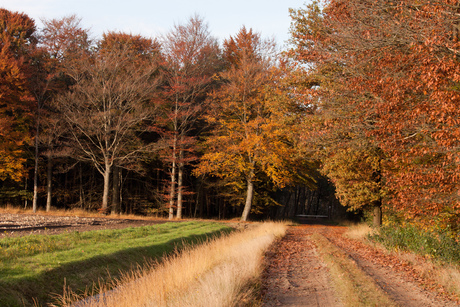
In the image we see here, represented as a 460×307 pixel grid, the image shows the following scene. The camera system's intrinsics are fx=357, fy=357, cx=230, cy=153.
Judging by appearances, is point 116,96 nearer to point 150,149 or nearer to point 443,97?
point 150,149

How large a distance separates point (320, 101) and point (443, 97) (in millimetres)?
7140

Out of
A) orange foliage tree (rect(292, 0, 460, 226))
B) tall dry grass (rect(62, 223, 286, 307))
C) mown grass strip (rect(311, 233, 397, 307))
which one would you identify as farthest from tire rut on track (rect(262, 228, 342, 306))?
orange foliage tree (rect(292, 0, 460, 226))

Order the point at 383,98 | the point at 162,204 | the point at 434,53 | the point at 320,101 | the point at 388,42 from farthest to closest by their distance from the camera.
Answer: the point at 162,204 → the point at 320,101 → the point at 383,98 → the point at 388,42 → the point at 434,53

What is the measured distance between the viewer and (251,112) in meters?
30.1

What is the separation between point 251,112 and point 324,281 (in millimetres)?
22840

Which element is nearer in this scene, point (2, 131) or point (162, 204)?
point (2, 131)

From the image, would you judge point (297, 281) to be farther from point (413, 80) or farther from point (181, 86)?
point (181, 86)

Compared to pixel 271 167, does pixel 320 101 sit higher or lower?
higher

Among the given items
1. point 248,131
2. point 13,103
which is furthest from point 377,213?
point 13,103

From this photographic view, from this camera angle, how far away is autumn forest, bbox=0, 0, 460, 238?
898 centimetres

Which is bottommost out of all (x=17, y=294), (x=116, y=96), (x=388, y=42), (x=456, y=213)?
(x=17, y=294)

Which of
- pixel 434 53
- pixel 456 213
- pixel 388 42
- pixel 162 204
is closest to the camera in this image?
pixel 434 53

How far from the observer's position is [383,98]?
9391mm

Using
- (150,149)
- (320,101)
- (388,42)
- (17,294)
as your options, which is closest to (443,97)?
(388,42)
